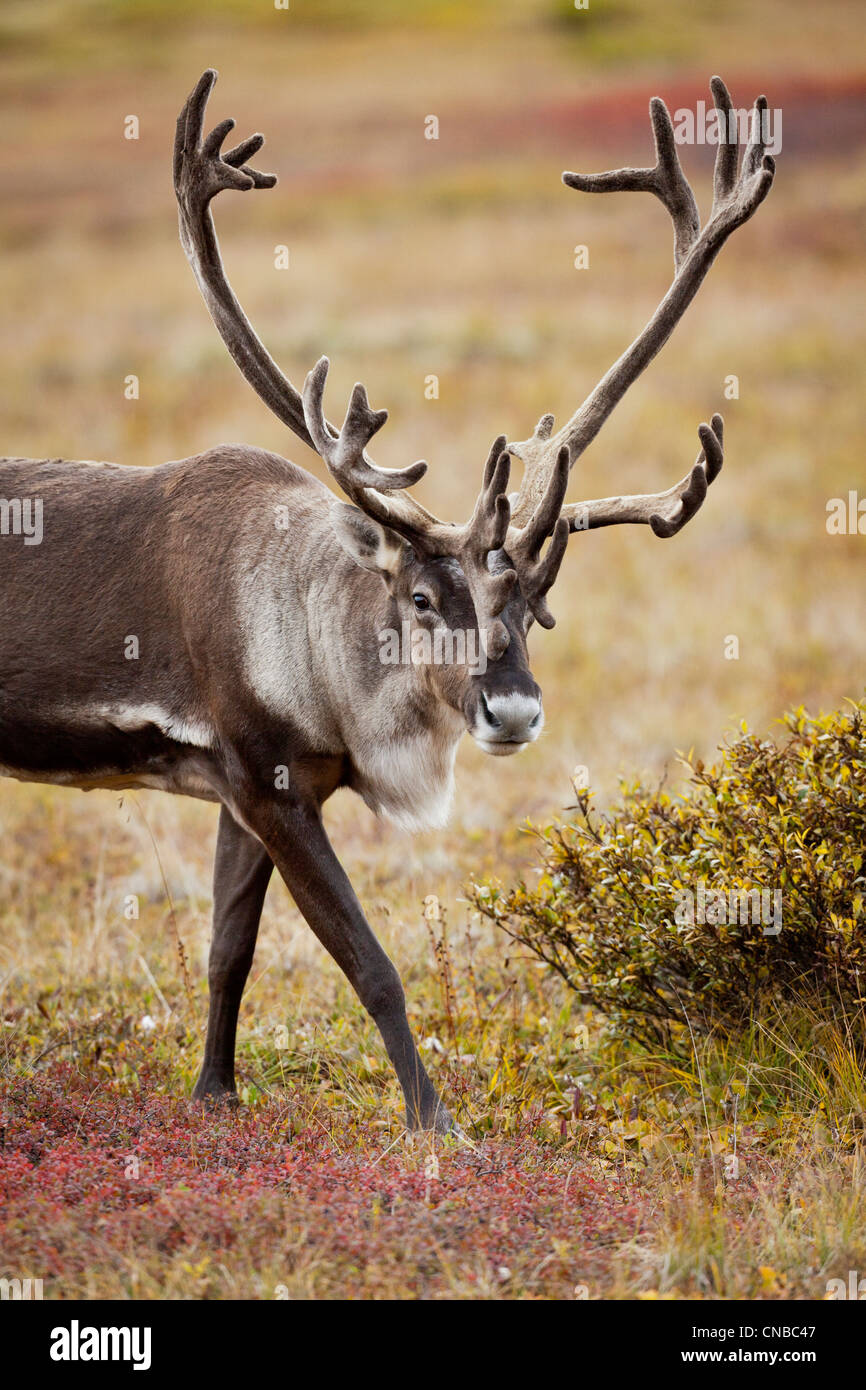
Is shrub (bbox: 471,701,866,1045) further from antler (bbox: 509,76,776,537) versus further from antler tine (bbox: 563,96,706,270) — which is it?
antler tine (bbox: 563,96,706,270)

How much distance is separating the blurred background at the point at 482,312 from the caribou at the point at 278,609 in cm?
38

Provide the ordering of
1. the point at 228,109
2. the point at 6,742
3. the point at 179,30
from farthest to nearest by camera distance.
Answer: the point at 179,30, the point at 228,109, the point at 6,742

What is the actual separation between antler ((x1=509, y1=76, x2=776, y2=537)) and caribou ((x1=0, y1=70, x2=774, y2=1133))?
1 centimetres

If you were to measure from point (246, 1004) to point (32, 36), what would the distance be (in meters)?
46.0

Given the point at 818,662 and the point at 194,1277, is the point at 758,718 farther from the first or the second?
the point at 194,1277

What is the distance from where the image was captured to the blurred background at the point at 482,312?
373 inches

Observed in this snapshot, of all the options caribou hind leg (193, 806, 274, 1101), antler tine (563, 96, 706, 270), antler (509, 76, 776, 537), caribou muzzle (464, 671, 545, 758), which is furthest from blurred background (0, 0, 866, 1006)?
antler tine (563, 96, 706, 270)

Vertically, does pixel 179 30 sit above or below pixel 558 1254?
above

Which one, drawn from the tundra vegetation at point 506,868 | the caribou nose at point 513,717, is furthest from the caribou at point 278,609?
the tundra vegetation at point 506,868

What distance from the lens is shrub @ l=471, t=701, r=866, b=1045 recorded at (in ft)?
16.8

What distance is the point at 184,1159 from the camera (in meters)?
4.59

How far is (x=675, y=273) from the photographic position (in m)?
5.54
